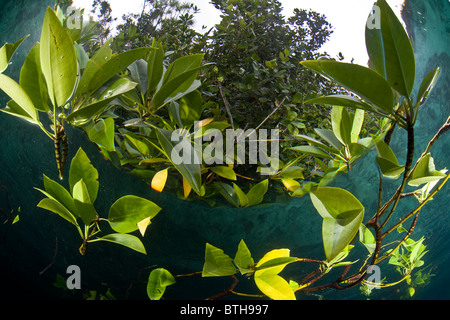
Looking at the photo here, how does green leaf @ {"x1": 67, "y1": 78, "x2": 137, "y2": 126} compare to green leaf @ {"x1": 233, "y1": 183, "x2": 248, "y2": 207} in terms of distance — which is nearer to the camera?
green leaf @ {"x1": 67, "y1": 78, "x2": 137, "y2": 126}

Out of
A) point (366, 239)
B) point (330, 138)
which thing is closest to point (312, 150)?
point (330, 138)

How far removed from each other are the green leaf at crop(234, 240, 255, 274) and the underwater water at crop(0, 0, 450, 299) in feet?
0.23

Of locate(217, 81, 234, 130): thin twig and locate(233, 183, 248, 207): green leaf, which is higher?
locate(217, 81, 234, 130): thin twig

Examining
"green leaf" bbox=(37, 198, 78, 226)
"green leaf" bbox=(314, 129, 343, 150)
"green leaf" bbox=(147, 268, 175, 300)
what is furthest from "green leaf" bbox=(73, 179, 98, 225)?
"green leaf" bbox=(314, 129, 343, 150)

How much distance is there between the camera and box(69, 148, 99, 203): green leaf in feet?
0.92

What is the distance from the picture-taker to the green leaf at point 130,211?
0.91 ft

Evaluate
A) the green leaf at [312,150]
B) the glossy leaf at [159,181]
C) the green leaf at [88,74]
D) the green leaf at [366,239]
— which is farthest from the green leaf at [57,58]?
the green leaf at [366,239]

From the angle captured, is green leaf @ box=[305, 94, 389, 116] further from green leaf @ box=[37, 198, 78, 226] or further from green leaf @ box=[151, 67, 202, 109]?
green leaf @ box=[37, 198, 78, 226]

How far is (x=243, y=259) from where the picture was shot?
31 cm

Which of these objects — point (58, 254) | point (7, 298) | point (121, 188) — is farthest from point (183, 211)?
point (7, 298)

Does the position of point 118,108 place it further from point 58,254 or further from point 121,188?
point 58,254

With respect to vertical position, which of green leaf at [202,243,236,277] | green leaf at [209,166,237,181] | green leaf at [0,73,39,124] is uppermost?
green leaf at [0,73,39,124]

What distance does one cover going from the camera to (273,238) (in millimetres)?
394

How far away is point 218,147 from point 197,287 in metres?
0.22
